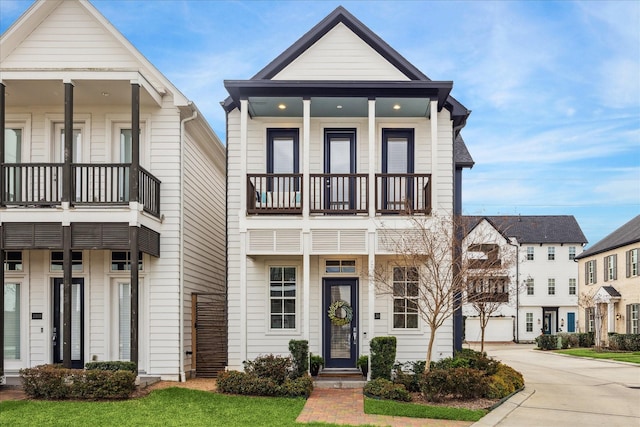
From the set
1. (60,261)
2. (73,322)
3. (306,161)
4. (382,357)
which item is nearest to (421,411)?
(382,357)

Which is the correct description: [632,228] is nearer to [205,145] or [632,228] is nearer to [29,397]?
[205,145]

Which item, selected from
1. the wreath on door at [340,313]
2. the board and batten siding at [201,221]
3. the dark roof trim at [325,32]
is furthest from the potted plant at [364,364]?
the dark roof trim at [325,32]

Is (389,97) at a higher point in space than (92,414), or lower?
higher

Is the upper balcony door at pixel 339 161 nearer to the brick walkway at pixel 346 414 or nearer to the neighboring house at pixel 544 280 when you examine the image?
the brick walkway at pixel 346 414

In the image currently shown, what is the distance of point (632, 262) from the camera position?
32875 mm

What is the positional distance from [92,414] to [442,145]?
1022 cm

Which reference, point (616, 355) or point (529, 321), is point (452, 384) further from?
point (529, 321)

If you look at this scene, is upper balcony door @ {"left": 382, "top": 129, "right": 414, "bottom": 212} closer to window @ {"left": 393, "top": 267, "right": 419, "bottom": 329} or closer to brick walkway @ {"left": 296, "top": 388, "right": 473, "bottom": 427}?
window @ {"left": 393, "top": 267, "right": 419, "bottom": 329}

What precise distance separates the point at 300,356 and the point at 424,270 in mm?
3840

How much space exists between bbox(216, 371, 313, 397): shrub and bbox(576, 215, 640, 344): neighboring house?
2469 centimetres

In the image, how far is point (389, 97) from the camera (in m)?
15.1

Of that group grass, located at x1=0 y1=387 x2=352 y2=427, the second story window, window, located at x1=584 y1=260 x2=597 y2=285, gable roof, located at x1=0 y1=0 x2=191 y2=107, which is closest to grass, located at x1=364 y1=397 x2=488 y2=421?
grass, located at x1=0 y1=387 x2=352 y2=427

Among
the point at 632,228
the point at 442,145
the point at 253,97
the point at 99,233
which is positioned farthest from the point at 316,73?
the point at 632,228

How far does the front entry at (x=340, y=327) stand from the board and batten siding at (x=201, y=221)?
140 inches
